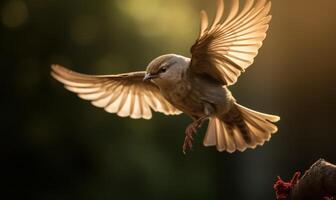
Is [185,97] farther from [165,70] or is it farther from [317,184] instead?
[317,184]

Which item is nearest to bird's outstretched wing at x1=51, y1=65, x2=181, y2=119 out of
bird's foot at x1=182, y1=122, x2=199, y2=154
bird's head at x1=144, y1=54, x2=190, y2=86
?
bird's head at x1=144, y1=54, x2=190, y2=86

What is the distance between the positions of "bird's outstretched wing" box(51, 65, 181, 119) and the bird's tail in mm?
137

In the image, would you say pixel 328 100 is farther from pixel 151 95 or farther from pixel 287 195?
pixel 287 195

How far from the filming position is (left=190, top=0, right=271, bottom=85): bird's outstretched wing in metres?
1.21

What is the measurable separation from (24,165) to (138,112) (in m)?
1.02

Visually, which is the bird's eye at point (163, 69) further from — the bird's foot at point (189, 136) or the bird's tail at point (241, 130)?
the bird's tail at point (241, 130)

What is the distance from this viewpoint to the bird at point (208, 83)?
4.05 feet

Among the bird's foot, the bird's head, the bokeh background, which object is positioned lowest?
the bokeh background

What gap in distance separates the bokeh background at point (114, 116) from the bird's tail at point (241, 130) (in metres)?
0.81

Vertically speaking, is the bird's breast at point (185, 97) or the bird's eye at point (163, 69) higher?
the bird's eye at point (163, 69)

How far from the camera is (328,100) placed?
90.0 inches

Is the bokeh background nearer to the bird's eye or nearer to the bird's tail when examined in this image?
the bird's tail

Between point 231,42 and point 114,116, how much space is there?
4.31ft

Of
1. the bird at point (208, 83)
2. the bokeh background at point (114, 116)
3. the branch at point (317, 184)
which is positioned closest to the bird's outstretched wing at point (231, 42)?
the bird at point (208, 83)
